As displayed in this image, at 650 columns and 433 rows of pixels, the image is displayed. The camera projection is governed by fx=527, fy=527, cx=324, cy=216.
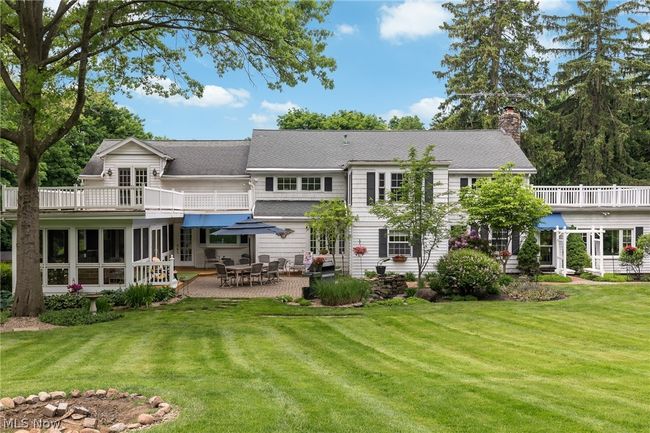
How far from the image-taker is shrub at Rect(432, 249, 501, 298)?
17.3m

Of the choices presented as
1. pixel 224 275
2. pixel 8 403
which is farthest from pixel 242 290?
pixel 8 403

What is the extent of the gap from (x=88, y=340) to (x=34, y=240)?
4.87 metres

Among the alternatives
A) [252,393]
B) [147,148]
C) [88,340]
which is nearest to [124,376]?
[252,393]

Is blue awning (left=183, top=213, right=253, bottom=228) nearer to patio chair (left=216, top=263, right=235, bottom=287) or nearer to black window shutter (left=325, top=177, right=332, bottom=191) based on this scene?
patio chair (left=216, top=263, right=235, bottom=287)

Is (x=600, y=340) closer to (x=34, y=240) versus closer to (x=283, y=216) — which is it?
(x=34, y=240)

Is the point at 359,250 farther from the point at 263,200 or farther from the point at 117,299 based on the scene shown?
the point at 117,299

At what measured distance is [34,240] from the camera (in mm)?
14797

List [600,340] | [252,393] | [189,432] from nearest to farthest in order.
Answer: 1. [189,432]
2. [252,393]
3. [600,340]

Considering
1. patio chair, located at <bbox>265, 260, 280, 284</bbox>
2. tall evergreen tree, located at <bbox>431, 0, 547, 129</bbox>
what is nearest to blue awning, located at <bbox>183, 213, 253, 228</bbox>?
patio chair, located at <bbox>265, 260, 280, 284</bbox>

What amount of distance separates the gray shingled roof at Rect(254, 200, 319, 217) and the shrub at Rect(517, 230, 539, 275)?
33.2 feet

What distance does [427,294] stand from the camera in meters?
17.7

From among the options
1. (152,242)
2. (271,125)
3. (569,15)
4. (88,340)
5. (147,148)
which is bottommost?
(88,340)

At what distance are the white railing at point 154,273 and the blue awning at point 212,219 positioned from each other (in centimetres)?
381

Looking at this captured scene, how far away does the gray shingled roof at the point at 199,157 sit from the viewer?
28406 mm
